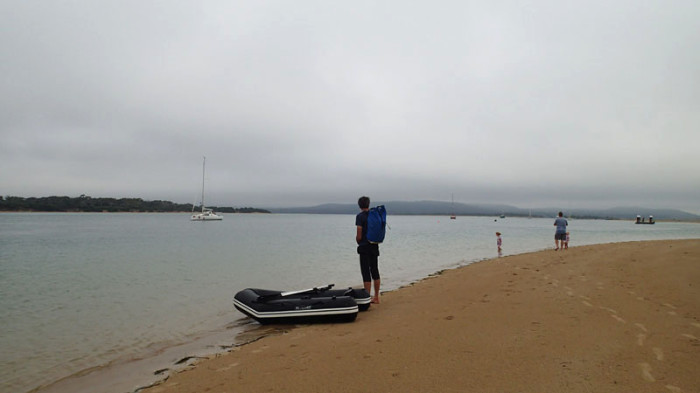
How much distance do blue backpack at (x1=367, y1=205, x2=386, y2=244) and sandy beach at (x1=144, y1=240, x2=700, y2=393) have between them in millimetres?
1559

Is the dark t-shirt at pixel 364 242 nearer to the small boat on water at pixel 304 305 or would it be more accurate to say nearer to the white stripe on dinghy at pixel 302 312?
the small boat on water at pixel 304 305

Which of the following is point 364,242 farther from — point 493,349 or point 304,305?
point 493,349

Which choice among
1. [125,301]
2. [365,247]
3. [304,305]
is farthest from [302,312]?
[125,301]

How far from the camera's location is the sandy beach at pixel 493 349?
364 centimetres

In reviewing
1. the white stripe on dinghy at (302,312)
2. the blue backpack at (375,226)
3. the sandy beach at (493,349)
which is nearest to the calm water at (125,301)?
the white stripe on dinghy at (302,312)

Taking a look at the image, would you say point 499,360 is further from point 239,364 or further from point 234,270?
point 234,270

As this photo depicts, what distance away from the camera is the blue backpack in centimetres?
801

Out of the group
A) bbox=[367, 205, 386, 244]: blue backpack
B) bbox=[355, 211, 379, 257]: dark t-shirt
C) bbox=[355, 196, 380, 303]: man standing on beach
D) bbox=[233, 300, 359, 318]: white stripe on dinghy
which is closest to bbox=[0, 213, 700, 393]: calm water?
bbox=[233, 300, 359, 318]: white stripe on dinghy

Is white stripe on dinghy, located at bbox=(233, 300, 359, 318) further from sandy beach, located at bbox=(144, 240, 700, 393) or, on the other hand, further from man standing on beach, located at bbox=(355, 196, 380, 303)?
man standing on beach, located at bbox=(355, 196, 380, 303)

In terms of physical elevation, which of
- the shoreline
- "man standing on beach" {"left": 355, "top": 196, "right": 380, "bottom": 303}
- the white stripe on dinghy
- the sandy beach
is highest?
"man standing on beach" {"left": 355, "top": 196, "right": 380, "bottom": 303}

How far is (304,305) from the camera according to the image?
7.55m

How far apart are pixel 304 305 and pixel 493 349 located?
4.10m

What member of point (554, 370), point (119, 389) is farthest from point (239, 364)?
point (554, 370)

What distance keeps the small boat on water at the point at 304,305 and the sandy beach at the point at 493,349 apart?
29 cm
